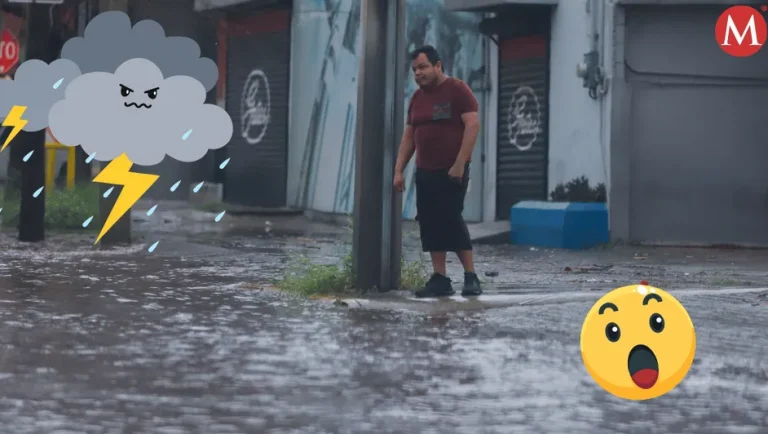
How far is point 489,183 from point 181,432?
15340 mm

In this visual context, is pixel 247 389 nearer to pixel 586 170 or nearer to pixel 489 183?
pixel 586 170

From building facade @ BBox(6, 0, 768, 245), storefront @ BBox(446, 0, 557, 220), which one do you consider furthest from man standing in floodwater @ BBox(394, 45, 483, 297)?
storefront @ BBox(446, 0, 557, 220)

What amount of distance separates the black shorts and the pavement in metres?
0.42

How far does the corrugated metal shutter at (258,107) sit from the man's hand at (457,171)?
49.1ft

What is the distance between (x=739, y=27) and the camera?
16797 millimetres

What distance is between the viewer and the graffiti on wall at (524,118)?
→ 19.3m

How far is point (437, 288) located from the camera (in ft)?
31.9

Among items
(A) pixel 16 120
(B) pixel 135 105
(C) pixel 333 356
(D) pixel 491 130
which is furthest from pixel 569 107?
(C) pixel 333 356

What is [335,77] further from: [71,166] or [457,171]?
[457,171]

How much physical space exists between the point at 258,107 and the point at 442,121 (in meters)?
15.8

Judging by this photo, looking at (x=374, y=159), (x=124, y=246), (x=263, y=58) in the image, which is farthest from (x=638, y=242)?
(x=263, y=58)

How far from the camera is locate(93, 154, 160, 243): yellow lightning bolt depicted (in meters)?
14.5

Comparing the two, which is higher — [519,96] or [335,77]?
[335,77]

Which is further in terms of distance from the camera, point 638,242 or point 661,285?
point 638,242
